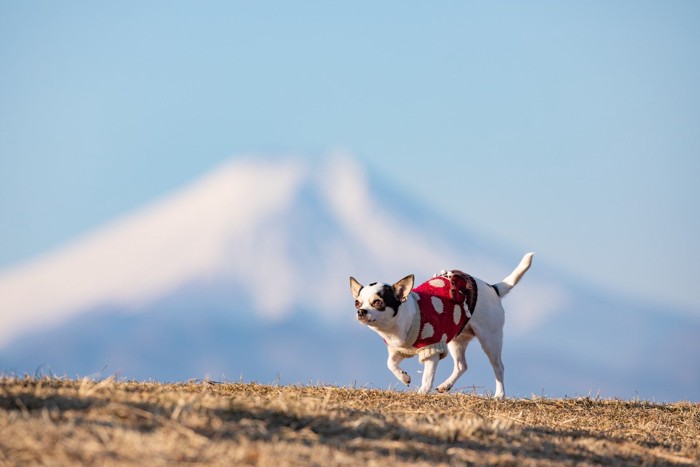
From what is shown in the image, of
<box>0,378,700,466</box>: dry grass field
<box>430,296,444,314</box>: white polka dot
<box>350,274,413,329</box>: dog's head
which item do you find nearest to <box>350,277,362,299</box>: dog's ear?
<box>350,274,413,329</box>: dog's head

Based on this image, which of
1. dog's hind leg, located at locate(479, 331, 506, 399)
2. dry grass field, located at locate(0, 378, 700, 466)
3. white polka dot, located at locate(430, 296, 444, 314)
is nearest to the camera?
dry grass field, located at locate(0, 378, 700, 466)

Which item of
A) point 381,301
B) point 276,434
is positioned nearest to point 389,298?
point 381,301

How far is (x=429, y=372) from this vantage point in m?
9.72

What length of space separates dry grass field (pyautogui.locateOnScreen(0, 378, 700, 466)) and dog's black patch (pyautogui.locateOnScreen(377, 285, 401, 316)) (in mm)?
1803

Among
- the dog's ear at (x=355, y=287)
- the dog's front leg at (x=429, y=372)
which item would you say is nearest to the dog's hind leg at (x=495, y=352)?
the dog's front leg at (x=429, y=372)

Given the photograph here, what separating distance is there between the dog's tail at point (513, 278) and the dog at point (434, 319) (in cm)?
13

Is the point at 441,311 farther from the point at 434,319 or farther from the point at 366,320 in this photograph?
the point at 366,320

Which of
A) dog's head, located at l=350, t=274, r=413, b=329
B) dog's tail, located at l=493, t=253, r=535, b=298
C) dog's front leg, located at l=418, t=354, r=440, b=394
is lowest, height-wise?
dog's front leg, located at l=418, t=354, r=440, b=394

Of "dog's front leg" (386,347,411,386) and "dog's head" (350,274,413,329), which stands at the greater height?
"dog's head" (350,274,413,329)

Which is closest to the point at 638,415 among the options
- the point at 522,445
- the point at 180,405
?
the point at 522,445

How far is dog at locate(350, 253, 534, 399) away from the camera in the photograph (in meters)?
9.75

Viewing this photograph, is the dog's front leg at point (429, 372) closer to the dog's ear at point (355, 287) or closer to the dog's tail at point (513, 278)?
the dog's ear at point (355, 287)

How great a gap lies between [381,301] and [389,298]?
0.11 meters

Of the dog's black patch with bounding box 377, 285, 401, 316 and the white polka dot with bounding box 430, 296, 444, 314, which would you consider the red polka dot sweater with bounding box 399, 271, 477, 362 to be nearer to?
the white polka dot with bounding box 430, 296, 444, 314
